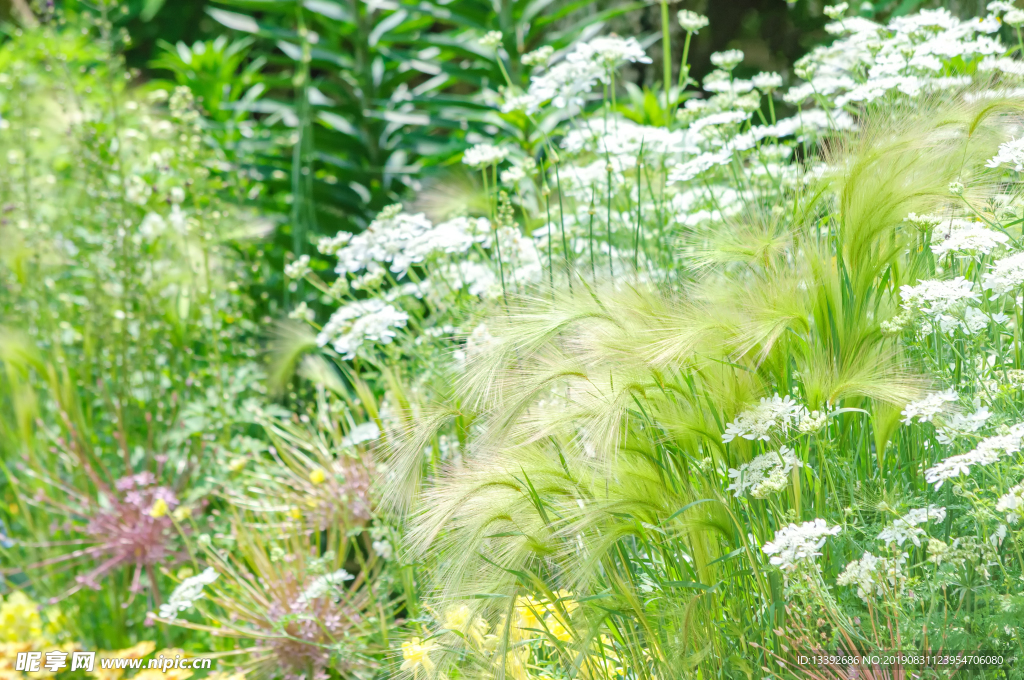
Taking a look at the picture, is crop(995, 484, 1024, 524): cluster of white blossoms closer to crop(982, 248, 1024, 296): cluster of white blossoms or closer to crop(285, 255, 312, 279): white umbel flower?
crop(982, 248, 1024, 296): cluster of white blossoms

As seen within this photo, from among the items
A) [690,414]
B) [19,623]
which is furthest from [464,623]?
[19,623]

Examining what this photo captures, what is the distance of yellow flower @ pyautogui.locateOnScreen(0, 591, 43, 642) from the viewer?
2.13m

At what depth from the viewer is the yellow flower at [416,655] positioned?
3.91 ft

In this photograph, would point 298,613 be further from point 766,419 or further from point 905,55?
point 905,55

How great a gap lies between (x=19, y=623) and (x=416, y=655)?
1.43m

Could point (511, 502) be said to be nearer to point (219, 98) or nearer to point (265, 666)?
point (265, 666)

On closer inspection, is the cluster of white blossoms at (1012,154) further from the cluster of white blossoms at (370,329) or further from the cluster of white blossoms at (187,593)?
the cluster of white blossoms at (187,593)

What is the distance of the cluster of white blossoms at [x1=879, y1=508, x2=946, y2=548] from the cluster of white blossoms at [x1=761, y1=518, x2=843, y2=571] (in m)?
0.09

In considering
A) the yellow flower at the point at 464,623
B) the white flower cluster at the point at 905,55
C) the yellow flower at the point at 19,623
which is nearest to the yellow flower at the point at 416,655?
the yellow flower at the point at 464,623

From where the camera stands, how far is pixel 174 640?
2.32m

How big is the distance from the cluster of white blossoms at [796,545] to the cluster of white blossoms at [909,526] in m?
0.09

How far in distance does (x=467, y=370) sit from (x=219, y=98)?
106 inches

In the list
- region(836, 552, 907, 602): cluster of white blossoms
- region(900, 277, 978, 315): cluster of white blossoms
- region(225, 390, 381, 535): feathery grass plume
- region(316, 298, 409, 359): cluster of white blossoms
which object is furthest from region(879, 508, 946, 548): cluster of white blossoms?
region(225, 390, 381, 535): feathery grass plume

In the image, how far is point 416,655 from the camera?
127 cm
